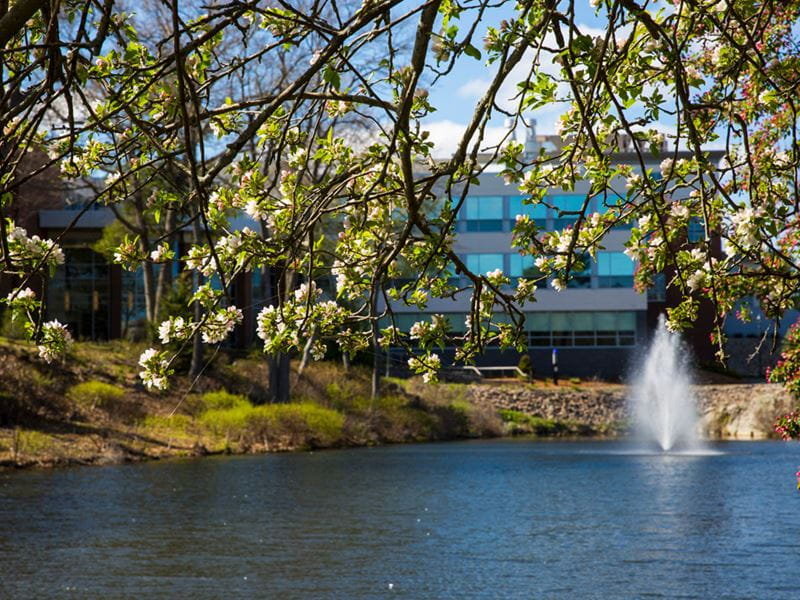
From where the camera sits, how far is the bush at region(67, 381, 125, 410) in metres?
29.9

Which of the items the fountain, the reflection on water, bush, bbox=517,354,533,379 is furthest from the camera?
bush, bbox=517,354,533,379

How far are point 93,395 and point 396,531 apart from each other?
1525cm

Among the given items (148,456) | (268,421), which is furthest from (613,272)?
(148,456)

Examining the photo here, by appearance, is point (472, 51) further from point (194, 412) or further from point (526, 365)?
point (526, 365)

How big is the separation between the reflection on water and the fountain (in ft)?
44.0

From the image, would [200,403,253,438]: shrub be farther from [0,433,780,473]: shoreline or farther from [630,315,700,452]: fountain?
[630,315,700,452]: fountain

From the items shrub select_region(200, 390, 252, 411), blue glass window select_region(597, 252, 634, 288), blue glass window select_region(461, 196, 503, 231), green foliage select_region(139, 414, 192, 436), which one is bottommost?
green foliage select_region(139, 414, 192, 436)

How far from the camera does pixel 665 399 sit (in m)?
46.7

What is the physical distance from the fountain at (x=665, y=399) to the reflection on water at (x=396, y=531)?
1341 cm

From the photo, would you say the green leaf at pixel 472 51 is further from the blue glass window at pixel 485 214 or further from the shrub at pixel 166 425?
the blue glass window at pixel 485 214

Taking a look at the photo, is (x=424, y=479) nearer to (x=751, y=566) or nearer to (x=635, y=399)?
(x=751, y=566)

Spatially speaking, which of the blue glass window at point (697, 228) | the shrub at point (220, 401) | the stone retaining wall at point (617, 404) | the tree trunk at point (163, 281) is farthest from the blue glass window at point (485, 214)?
the shrub at point (220, 401)

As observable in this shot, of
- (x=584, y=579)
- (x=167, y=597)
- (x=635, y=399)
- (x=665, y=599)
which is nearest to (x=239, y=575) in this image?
(x=167, y=597)

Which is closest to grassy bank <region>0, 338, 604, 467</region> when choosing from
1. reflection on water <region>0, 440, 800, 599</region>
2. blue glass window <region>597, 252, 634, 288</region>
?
reflection on water <region>0, 440, 800, 599</region>
